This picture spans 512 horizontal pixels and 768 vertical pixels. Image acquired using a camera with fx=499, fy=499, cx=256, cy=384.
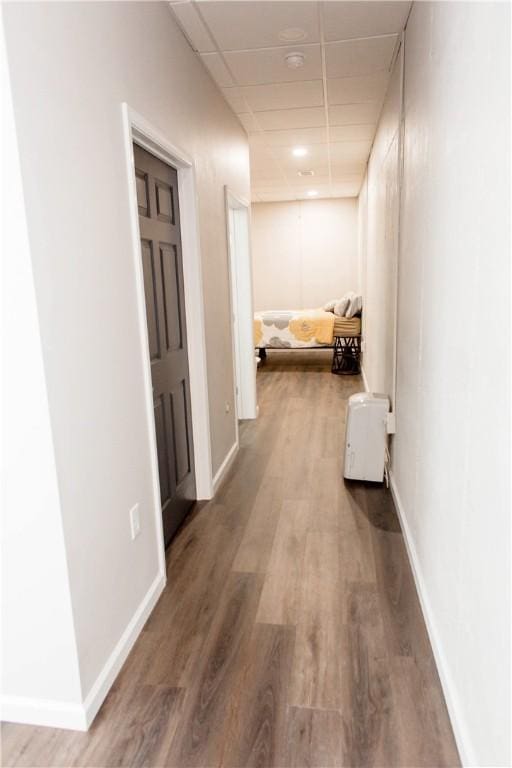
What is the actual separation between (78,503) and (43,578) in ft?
0.75

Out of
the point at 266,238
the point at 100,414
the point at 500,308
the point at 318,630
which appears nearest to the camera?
→ the point at 500,308

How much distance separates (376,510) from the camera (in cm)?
291

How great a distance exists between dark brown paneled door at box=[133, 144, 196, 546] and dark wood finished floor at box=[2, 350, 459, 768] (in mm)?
292

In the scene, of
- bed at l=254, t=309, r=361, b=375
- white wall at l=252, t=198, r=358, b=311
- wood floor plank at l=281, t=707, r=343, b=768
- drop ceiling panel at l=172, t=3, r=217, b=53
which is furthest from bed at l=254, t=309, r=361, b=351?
wood floor plank at l=281, t=707, r=343, b=768

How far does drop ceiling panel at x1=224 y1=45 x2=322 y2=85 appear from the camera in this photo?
112 inches

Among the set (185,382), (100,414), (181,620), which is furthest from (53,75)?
(181,620)

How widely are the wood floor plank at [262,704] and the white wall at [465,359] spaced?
52cm

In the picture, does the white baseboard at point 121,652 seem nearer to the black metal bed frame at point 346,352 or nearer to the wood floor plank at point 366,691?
the wood floor plank at point 366,691

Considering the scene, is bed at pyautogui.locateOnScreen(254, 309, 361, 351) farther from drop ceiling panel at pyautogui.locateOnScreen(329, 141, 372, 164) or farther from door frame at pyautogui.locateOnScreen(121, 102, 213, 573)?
door frame at pyautogui.locateOnScreen(121, 102, 213, 573)

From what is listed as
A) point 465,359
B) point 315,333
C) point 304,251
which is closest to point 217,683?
point 465,359

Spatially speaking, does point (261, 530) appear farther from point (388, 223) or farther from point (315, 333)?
point (315, 333)

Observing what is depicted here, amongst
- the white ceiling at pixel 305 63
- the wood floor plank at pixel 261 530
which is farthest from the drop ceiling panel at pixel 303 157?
the wood floor plank at pixel 261 530

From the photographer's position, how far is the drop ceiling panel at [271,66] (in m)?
2.84

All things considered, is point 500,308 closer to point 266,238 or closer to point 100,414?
point 100,414
